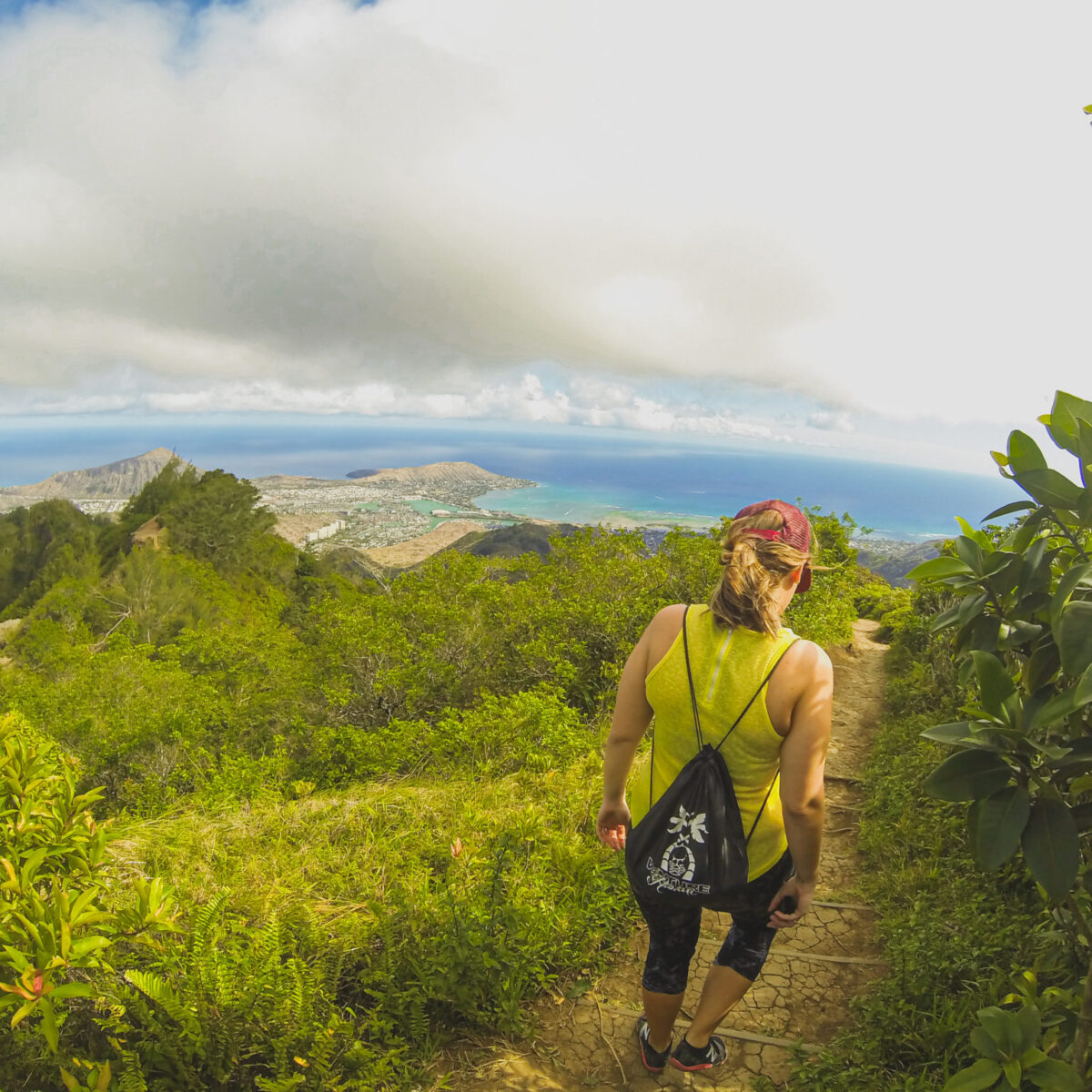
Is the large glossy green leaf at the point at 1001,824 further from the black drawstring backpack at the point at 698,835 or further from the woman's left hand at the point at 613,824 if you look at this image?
the woman's left hand at the point at 613,824

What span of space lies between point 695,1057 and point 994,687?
73.1 inches

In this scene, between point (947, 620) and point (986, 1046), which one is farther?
point (947, 620)

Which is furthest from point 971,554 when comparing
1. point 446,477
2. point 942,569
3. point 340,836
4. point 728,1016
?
point 446,477

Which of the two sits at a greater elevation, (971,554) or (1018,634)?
(971,554)

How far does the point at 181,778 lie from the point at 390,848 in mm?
5978

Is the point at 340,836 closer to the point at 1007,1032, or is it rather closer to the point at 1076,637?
the point at 1007,1032

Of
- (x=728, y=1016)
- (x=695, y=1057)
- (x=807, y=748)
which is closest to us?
(x=807, y=748)

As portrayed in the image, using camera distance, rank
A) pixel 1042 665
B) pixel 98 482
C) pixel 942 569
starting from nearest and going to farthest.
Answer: pixel 1042 665 < pixel 942 569 < pixel 98 482

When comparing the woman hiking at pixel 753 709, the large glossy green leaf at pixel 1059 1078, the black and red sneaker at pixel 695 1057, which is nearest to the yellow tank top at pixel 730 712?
the woman hiking at pixel 753 709

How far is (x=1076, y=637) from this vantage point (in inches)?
44.1

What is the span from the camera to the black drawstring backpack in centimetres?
176

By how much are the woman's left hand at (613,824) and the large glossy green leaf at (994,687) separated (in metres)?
1.18

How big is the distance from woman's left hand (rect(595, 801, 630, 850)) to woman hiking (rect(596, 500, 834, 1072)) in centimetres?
12

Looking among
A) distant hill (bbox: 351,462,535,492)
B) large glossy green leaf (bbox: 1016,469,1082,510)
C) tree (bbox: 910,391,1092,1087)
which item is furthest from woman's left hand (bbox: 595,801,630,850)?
distant hill (bbox: 351,462,535,492)
